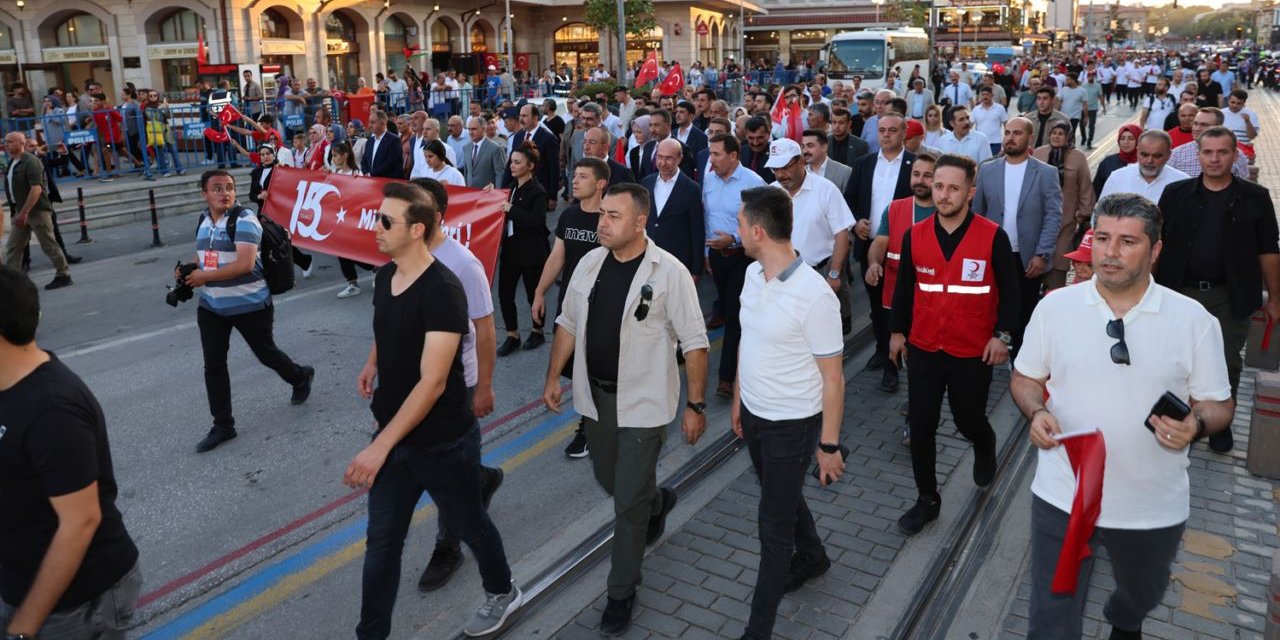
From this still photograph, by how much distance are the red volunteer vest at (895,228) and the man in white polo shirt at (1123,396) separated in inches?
113

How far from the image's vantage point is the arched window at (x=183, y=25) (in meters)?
35.1

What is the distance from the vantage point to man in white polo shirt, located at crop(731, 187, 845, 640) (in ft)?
13.1

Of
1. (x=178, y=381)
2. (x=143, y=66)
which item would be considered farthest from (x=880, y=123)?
(x=143, y=66)

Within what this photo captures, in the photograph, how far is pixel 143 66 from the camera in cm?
3544

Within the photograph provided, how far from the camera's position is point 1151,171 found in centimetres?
707

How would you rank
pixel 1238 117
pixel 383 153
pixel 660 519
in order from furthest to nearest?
pixel 1238 117
pixel 383 153
pixel 660 519

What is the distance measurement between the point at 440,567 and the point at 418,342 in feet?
5.17

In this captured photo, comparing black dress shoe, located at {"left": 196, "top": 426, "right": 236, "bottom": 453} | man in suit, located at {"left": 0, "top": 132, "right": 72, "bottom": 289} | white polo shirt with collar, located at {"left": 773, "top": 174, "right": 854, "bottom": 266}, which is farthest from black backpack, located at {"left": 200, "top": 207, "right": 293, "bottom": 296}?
man in suit, located at {"left": 0, "top": 132, "right": 72, "bottom": 289}

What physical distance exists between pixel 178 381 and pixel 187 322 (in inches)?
85.1

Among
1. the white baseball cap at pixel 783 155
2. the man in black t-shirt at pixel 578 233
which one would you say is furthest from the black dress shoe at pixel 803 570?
the white baseball cap at pixel 783 155

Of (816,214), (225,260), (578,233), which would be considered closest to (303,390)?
(225,260)

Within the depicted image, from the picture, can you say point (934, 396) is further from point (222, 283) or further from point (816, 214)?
point (222, 283)

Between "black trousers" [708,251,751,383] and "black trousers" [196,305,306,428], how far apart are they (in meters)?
3.32

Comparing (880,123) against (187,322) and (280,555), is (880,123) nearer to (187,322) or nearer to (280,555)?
Answer: (280,555)
